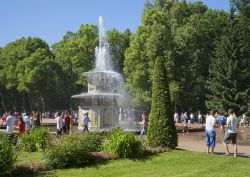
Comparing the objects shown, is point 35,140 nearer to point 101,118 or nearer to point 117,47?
point 101,118

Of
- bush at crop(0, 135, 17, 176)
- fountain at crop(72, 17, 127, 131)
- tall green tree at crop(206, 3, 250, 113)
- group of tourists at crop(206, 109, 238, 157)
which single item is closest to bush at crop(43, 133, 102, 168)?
bush at crop(0, 135, 17, 176)

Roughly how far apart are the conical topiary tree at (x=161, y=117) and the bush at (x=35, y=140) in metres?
4.44

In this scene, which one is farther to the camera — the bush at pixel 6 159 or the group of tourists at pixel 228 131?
the group of tourists at pixel 228 131

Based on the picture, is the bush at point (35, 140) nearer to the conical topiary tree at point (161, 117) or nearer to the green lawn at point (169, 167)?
the green lawn at point (169, 167)

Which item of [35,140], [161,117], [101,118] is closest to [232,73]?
[101,118]

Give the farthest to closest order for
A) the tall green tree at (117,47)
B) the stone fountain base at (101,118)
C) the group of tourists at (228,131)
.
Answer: the tall green tree at (117,47) → the stone fountain base at (101,118) → the group of tourists at (228,131)

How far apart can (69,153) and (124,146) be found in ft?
7.60

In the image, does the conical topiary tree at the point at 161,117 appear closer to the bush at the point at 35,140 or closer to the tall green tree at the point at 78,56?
the bush at the point at 35,140

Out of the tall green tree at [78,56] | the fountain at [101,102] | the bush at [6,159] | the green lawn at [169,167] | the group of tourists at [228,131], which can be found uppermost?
the tall green tree at [78,56]

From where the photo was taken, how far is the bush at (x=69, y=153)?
1405cm

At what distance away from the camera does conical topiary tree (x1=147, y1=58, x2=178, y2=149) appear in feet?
58.9

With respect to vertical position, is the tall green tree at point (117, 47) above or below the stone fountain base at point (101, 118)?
above

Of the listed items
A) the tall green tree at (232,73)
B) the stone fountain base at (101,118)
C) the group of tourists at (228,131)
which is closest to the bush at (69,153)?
the group of tourists at (228,131)

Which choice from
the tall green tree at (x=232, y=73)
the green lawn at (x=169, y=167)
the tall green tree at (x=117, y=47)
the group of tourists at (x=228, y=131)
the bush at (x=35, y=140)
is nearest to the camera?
the green lawn at (x=169, y=167)
